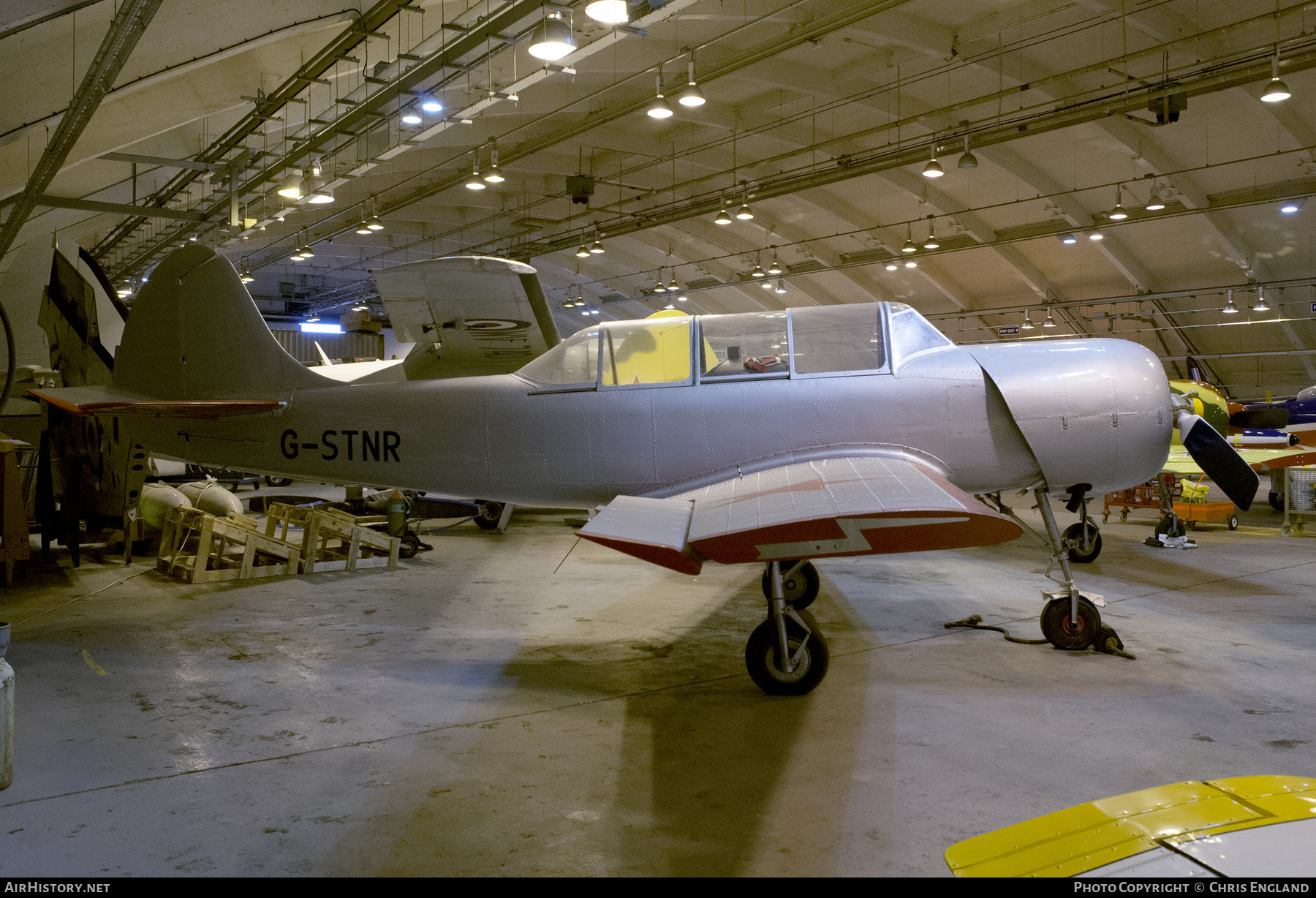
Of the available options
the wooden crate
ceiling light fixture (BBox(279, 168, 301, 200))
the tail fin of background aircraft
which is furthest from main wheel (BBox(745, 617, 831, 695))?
ceiling light fixture (BBox(279, 168, 301, 200))

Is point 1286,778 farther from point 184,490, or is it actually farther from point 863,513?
point 184,490

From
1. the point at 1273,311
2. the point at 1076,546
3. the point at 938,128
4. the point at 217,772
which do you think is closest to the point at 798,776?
the point at 217,772

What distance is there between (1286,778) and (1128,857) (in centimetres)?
65

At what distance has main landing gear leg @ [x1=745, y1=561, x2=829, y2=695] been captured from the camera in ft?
15.3

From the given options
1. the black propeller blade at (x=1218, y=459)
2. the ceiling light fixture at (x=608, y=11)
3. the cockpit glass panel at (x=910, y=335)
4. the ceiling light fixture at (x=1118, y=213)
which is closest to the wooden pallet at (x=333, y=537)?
the ceiling light fixture at (x=608, y=11)

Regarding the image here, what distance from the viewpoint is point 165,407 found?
6.01 m

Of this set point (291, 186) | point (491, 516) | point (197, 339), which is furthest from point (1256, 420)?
point (291, 186)

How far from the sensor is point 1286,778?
1949 millimetres

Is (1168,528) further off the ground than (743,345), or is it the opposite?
(743,345)

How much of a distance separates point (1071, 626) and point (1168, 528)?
20.4 feet

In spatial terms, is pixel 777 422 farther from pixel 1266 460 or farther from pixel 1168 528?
pixel 1266 460

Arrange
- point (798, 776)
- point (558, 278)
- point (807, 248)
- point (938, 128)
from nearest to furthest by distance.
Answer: point (798, 776)
point (938, 128)
point (807, 248)
point (558, 278)

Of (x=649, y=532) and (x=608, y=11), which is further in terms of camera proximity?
(x=608, y=11)

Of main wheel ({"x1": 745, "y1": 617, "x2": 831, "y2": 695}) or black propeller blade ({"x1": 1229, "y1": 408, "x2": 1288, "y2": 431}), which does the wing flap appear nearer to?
main wheel ({"x1": 745, "y1": 617, "x2": 831, "y2": 695})
